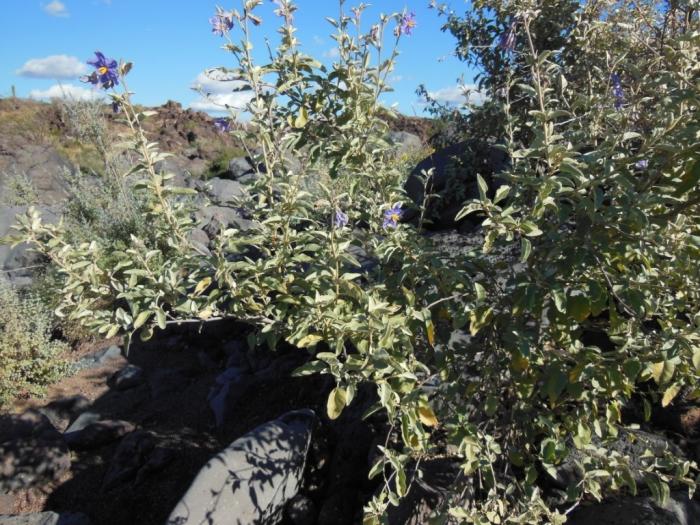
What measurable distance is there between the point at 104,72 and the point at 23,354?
3942 millimetres

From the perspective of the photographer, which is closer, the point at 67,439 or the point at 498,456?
the point at 498,456

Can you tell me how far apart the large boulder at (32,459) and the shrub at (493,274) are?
2074 millimetres

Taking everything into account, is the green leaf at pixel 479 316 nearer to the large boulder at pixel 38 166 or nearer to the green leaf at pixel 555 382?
the green leaf at pixel 555 382

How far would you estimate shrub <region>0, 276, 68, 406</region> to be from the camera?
4730mm

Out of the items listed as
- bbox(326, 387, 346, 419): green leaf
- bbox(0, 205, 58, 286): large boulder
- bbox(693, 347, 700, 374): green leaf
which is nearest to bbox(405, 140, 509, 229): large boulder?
bbox(326, 387, 346, 419): green leaf

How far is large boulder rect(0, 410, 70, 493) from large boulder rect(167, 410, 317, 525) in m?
1.70

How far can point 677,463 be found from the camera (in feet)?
5.60

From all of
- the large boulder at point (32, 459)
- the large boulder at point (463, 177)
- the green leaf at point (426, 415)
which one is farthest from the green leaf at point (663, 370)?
the large boulder at point (32, 459)

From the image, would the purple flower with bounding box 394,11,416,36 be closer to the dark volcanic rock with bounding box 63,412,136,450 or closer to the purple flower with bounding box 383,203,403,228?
the purple flower with bounding box 383,203,403,228

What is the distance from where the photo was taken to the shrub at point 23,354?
4730 mm

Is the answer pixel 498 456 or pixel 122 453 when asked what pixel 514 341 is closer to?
pixel 498 456

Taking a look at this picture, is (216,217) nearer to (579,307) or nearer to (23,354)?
(23,354)

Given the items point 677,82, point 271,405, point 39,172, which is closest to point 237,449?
point 271,405

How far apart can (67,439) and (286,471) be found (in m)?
2.17
